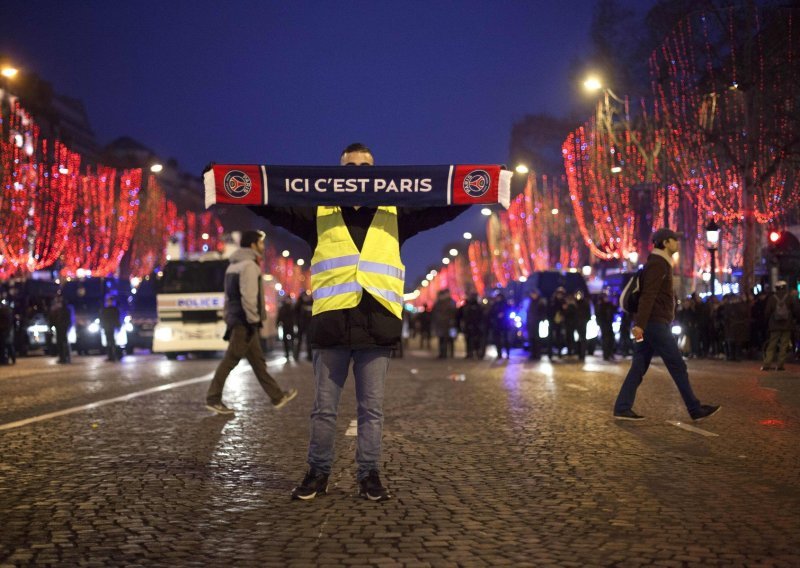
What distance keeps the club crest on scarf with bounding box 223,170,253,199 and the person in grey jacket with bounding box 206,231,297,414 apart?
5.91m

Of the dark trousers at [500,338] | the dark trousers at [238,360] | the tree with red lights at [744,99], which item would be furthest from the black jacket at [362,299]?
the tree with red lights at [744,99]

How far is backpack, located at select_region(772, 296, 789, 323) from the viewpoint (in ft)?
74.8

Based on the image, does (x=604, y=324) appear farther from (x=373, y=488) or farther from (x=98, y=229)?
(x=98, y=229)

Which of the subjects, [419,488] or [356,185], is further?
[419,488]

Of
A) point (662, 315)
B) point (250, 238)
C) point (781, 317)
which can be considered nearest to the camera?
point (662, 315)

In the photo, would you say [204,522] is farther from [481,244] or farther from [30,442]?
[481,244]

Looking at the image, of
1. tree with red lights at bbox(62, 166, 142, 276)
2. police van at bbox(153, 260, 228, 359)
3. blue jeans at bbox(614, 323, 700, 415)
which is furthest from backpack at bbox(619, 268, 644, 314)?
tree with red lights at bbox(62, 166, 142, 276)

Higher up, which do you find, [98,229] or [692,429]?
[98,229]

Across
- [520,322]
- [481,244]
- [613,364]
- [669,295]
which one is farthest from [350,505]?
[481,244]

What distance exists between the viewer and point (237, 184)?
7355 millimetres

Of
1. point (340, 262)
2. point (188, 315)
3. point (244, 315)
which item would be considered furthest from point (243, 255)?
point (188, 315)

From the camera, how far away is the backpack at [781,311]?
2281 centimetres

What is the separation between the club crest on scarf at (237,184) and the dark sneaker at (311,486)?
1698 mm

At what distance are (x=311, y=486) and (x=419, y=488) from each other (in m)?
0.82
